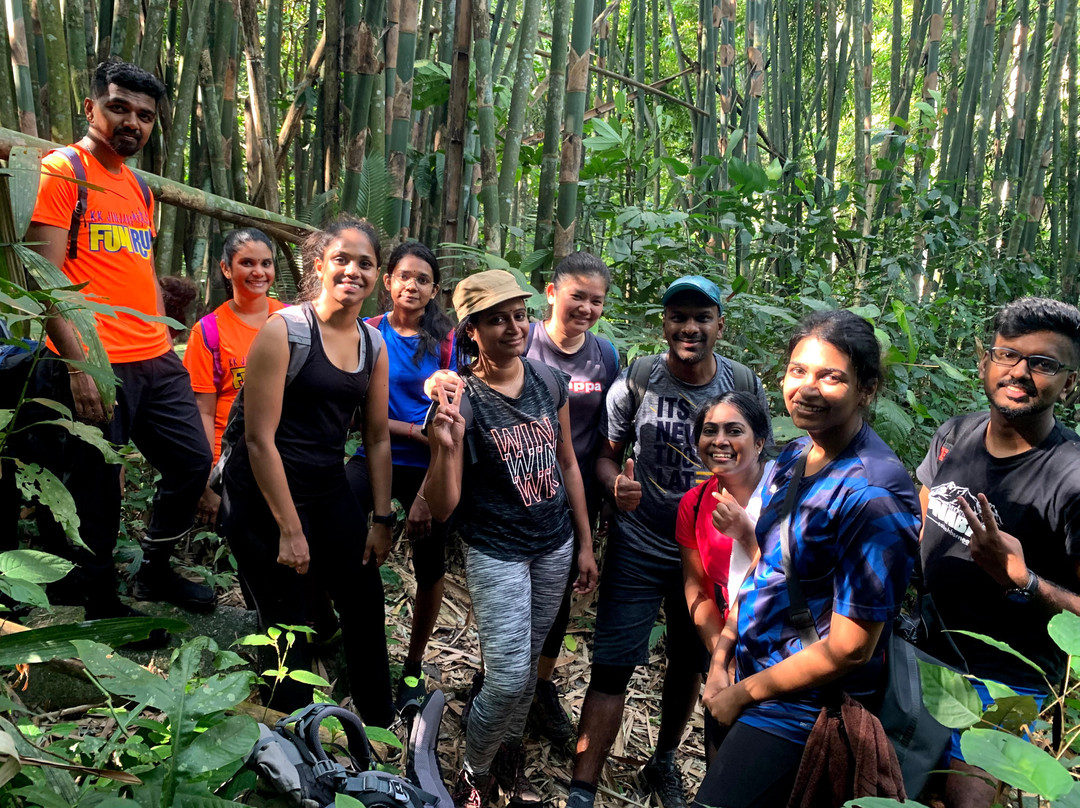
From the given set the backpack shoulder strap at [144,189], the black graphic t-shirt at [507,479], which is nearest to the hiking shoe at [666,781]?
the black graphic t-shirt at [507,479]

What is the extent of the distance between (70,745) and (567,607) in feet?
6.09

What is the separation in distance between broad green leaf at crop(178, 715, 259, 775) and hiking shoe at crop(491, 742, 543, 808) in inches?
62.9

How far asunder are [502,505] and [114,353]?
1.27m

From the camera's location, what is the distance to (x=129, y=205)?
241 centimetres

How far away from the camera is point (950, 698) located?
97cm

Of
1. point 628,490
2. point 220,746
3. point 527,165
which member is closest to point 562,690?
point 628,490

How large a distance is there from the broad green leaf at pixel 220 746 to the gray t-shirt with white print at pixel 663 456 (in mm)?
1627

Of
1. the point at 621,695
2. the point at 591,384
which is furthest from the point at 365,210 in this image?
the point at 621,695

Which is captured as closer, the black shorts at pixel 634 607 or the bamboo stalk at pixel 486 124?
the black shorts at pixel 634 607

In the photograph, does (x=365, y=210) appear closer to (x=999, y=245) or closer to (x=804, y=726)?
(x=804, y=726)

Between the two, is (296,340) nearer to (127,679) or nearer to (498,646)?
(498,646)

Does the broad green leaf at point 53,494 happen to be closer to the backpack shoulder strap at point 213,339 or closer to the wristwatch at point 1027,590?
the backpack shoulder strap at point 213,339

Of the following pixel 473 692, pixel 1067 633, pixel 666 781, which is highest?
pixel 1067 633

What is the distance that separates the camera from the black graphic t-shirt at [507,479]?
2262 millimetres
